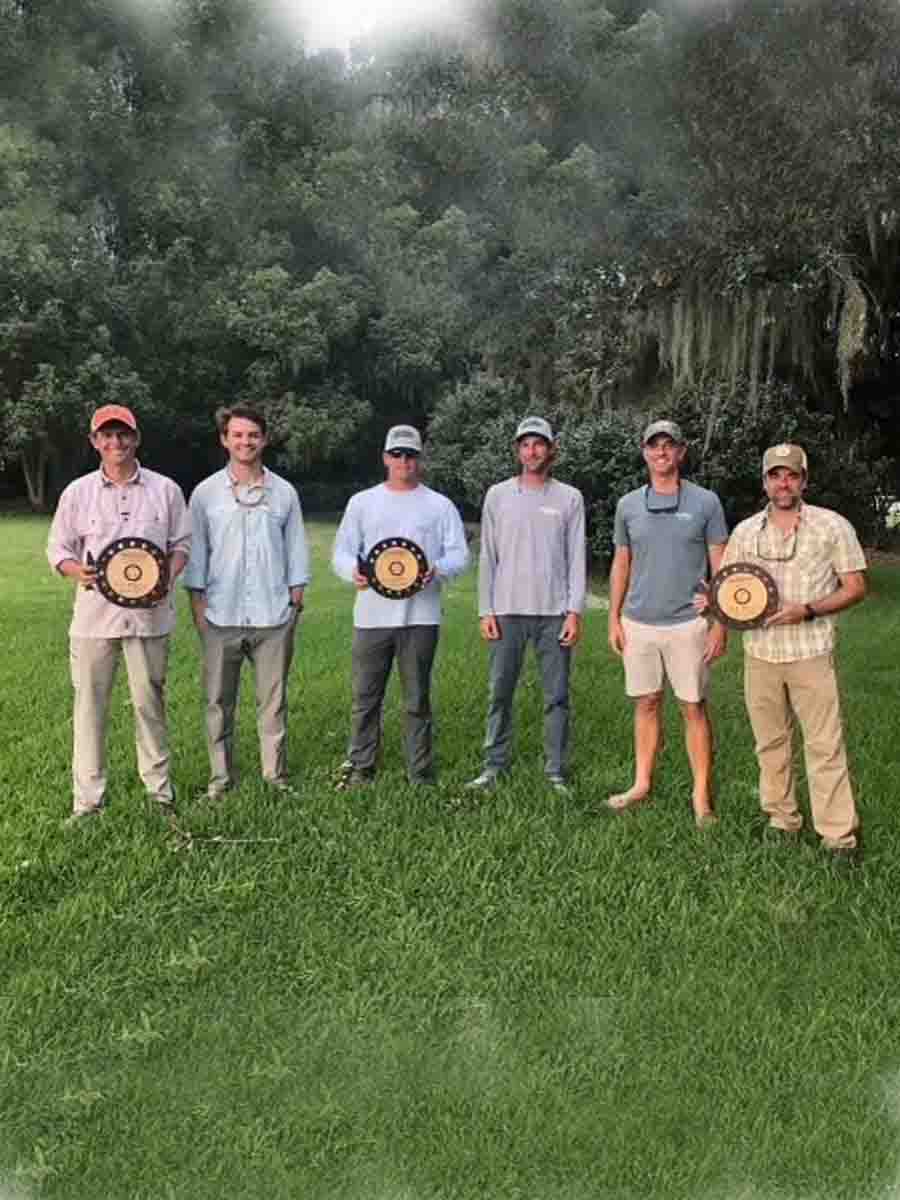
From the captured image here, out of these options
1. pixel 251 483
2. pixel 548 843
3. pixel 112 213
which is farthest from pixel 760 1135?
pixel 112 213

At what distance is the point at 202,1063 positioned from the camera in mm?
3273

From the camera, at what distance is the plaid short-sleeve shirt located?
453 centimetres

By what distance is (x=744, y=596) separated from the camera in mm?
4559

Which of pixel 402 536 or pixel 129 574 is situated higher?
pixel 402 536

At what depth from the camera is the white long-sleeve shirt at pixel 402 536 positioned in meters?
5.33

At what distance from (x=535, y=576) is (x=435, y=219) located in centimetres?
3165

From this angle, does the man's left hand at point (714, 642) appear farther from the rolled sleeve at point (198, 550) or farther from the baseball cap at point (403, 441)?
the rolled sleeve at point (198, 550)

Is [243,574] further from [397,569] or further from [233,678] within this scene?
[397,569]

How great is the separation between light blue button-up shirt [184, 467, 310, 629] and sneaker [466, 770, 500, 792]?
3.86 feet

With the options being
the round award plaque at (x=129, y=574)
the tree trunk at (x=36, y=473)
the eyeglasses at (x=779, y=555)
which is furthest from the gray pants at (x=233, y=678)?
the tree trunk at (x=36, y=473)

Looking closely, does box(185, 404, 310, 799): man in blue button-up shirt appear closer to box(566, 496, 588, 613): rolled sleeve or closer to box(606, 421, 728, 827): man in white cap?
box(566, 496, 588, 613): rolled sleeve

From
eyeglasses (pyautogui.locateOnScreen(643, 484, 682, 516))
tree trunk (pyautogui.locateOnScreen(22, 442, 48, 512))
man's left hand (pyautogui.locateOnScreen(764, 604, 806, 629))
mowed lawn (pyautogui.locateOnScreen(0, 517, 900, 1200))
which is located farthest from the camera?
tree trunk (pyautogui.locateOnScreen(22, 442, 48, 512))

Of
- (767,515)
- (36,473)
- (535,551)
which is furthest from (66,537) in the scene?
(36,473)

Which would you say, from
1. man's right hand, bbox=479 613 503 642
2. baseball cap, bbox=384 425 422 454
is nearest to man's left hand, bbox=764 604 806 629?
man's right hand, bbox=479 613 503 642
